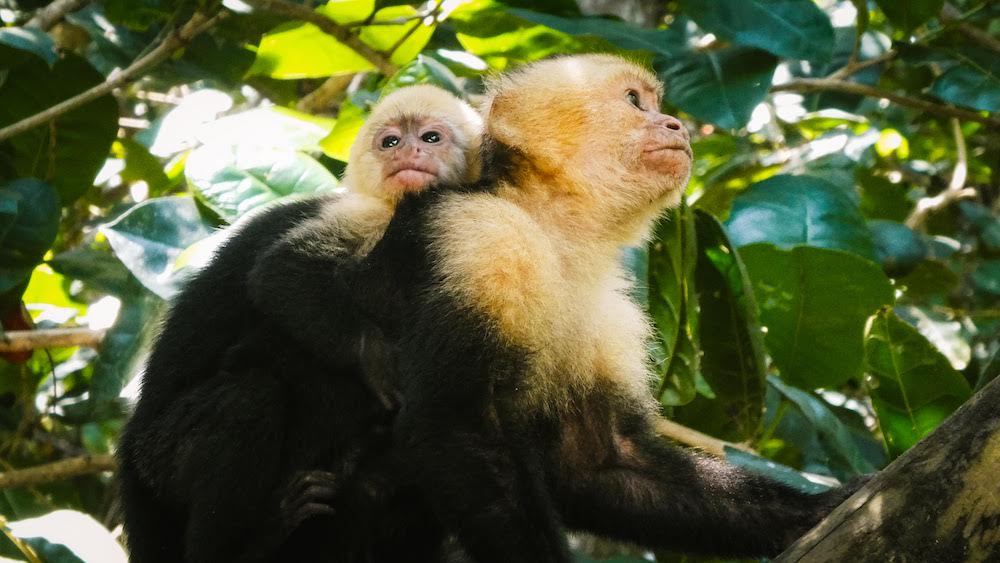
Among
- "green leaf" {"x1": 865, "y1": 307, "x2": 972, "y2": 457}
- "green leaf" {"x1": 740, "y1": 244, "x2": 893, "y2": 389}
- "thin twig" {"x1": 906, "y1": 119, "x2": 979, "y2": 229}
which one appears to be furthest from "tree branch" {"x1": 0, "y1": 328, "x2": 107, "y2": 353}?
"thin twig" {"x1": 906, "y1": 119, "x2": 979, "y2": 229}

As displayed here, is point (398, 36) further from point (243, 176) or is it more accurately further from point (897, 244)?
point (897, 244)

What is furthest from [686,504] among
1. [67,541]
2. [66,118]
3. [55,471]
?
[66,118]

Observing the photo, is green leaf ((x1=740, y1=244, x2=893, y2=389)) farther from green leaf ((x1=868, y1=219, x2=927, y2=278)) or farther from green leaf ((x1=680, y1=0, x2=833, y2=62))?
green leaf ((x1=868, y1=219, x2=927, y2=278))

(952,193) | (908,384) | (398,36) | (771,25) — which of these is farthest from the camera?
(952,193)

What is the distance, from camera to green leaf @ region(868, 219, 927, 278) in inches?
177

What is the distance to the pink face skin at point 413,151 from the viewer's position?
3395 millimetres

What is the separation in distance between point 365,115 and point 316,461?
1569mm

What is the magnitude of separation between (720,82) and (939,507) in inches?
91.8

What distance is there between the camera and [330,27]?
12.7 feet

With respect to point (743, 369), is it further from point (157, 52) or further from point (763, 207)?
point (157, 52)

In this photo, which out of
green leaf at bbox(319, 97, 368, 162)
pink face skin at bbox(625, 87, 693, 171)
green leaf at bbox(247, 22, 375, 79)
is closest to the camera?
pink face skin at bbox(625, 87, 693, 171)

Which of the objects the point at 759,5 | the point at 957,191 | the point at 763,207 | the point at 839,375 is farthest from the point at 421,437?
the point at 957,191

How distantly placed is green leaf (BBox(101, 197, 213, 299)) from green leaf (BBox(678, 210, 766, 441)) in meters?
1.69

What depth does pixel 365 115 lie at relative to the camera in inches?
152
